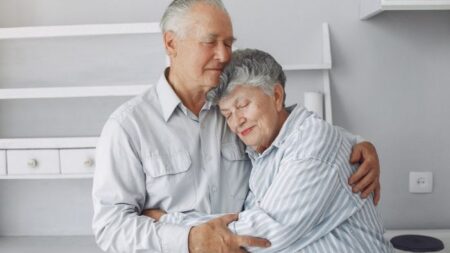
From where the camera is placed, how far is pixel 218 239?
43.0 inches

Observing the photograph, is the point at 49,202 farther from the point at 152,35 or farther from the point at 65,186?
the point at 152,35

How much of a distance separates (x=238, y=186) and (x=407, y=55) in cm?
104

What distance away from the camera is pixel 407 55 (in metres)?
1.99

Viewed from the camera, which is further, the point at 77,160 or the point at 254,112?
the point at 77,160

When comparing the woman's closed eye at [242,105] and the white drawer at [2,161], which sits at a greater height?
the woman's closed eye at [242,105]

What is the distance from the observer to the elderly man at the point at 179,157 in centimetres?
117

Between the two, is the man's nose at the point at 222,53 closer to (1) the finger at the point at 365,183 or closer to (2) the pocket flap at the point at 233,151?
(2) the pocket flap at the point at 233,151

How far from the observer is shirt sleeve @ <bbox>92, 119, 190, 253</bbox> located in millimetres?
1168

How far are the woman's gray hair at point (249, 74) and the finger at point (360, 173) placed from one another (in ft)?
0.89

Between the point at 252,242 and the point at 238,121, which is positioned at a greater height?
the point at 238,121

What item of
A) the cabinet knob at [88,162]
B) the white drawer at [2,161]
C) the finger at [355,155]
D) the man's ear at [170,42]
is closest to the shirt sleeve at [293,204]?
the finger at [355,155]

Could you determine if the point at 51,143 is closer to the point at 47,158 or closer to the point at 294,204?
the point at 47,158

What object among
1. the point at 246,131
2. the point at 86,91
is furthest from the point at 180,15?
the point at 86,91

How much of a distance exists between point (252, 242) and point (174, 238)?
0.61ft
